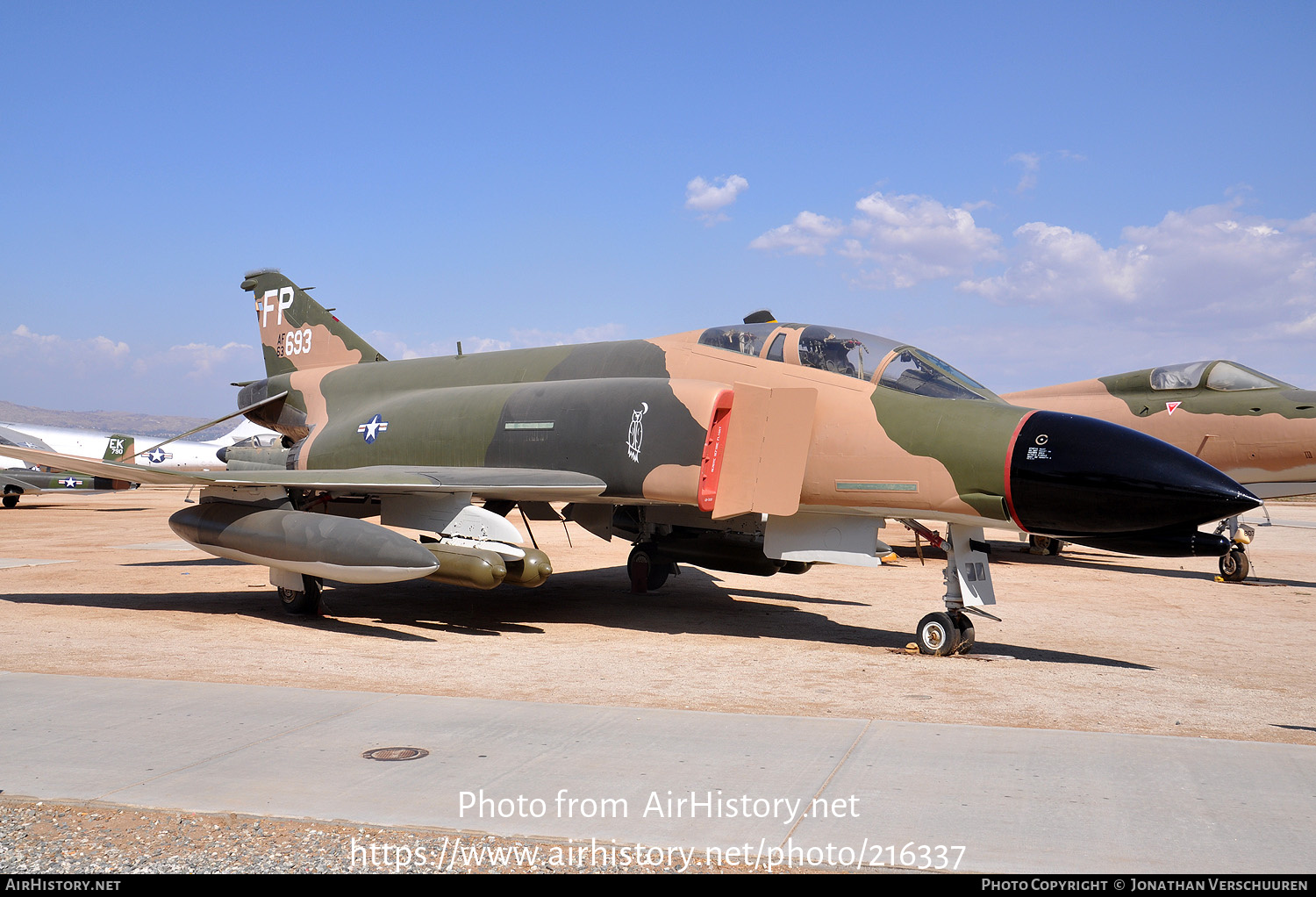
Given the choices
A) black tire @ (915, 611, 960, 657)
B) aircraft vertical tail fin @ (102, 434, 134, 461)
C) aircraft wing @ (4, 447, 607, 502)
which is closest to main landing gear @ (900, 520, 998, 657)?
black tire @ (915, 611, 960, 657)

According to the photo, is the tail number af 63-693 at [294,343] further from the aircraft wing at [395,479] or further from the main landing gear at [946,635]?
the main landing gear at [946,635]

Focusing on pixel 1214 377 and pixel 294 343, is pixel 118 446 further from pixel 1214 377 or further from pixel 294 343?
pixel 1214 377

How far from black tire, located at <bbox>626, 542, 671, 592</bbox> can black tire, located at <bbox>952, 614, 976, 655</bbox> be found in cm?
530

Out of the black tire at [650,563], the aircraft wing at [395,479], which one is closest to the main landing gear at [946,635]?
the aircraft wing at [395,479]

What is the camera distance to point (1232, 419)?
48.3 ft

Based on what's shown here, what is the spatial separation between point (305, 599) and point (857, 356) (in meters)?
6.91

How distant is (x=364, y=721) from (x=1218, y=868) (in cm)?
443

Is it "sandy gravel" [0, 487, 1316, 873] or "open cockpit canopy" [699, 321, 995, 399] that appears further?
"open cockpit canopy" [699, 321, 995, 399]

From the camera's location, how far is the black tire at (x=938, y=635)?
853 centimetres

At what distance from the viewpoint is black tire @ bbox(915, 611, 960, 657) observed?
8531 millimetres

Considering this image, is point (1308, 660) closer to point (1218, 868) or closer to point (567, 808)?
point (1218, 868)

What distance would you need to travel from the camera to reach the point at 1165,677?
7.68m

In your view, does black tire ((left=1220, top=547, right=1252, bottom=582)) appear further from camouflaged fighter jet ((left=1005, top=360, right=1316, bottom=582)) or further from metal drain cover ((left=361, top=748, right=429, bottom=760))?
metal drain cover ((left=361, top=748, right=429, bottom=760))

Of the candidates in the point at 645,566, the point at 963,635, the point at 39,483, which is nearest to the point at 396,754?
the point at 963,635
